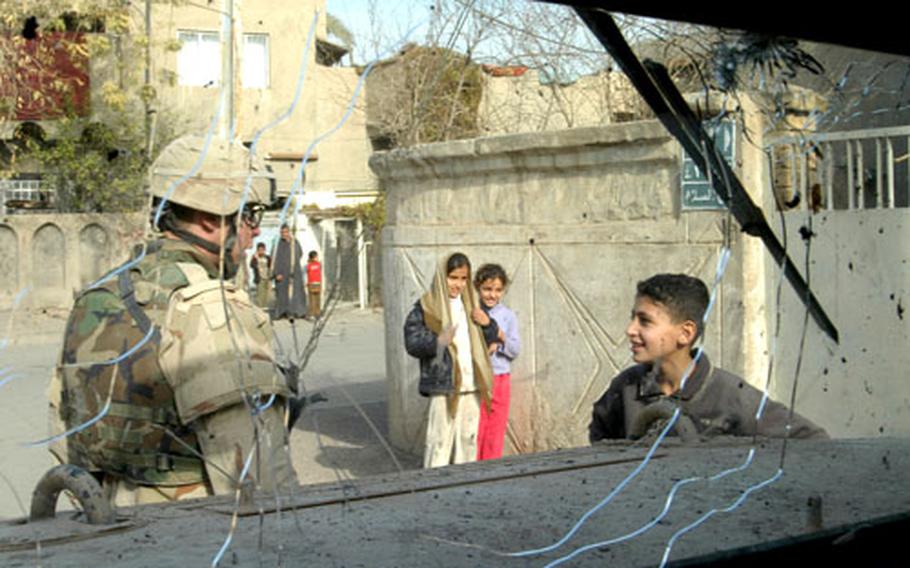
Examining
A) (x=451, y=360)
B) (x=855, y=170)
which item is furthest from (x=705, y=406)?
(x=451, y=360)

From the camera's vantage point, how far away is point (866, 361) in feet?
19.6

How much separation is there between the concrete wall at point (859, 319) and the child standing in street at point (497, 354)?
1.74 m

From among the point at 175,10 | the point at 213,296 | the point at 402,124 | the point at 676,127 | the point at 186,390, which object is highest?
the point at 175,10

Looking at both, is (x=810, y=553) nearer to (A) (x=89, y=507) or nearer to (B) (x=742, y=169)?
(A) (x=89, y=507)

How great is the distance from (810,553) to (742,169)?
486 cm

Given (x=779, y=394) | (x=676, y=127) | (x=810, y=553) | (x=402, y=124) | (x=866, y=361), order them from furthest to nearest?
(x=402, y=124) < (x=779, y=394) < (x=866, y=361) < (x=676, y=127) < (x=810, y=553)

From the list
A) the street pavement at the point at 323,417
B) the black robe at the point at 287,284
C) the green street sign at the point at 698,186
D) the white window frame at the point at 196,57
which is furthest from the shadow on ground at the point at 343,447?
the white window frame at the point at 196,57

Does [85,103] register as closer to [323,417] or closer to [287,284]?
[323,417]

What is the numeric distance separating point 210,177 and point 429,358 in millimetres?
4121

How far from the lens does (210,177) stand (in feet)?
9.23

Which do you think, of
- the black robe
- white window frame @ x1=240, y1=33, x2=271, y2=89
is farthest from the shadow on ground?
white window frame @ x1=240, y1=33, x2=271, y2=89

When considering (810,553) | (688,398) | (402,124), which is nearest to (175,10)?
(402,124)

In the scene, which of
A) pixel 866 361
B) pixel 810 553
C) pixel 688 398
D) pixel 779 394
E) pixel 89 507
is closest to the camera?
pixel 810 553

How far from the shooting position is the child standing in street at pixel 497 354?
7.05m
